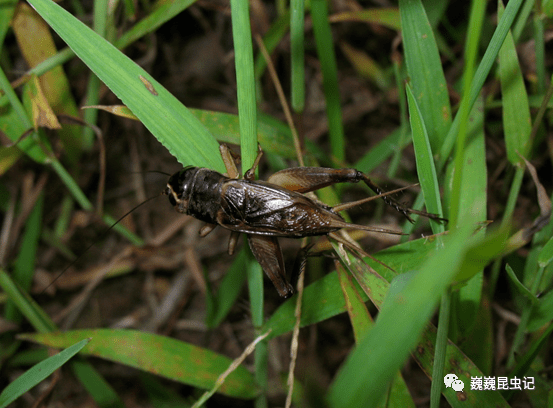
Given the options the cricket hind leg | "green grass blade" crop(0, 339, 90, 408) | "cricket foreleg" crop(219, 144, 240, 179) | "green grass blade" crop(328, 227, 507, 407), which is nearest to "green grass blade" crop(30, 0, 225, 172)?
"cricket foreleg" crop(219, 144, 240, 179)

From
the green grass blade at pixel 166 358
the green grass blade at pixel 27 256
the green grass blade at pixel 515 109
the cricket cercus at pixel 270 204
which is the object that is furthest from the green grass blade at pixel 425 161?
the green grass blade at pixel 27 256

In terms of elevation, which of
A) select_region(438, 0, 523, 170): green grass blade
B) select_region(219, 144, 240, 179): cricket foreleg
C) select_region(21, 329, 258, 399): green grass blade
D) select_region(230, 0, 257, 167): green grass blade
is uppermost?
select_region(230, 0, 257, 167): green grass blade

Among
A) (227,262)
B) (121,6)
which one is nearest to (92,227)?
(227,262)

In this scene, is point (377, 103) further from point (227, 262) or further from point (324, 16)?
point (227, 262)

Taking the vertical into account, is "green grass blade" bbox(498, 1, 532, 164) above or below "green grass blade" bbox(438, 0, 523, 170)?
below

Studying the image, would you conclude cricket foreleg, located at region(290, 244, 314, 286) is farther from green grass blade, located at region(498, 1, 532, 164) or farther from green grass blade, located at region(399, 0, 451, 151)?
green grass blade, located at region(498, 1, 532, 164)

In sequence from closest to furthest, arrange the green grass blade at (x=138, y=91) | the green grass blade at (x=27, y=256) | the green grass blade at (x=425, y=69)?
the green grass blade at (x=138, y=91) < the green grass blade at (x=425, y=69) < the green grass blade at (x=27, y=256)

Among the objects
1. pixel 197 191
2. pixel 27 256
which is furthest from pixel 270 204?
pixel 27 256

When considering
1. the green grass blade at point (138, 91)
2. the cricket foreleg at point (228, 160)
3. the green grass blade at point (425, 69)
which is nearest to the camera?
the green grass blade at point (138, 91)

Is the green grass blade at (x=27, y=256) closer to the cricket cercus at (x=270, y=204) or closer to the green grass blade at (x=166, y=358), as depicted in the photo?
the green grass blade at (x=166, y=358)
